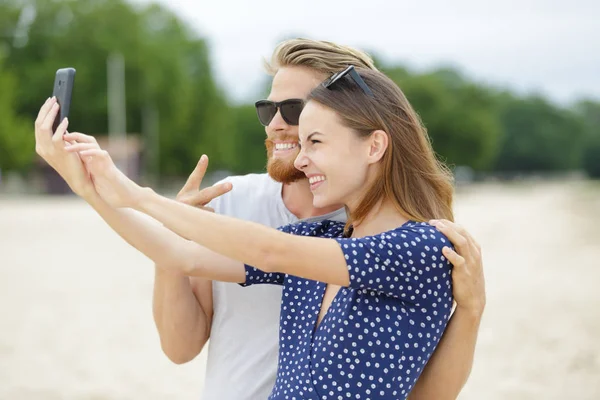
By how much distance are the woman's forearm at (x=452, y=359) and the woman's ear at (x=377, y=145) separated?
1.71 feet

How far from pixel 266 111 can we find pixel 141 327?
23.6ft

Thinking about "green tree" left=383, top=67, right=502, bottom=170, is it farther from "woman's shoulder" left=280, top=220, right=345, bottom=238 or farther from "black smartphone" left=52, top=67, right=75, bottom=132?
"black smartphone" left=52, top=67, right=75, bottom=132

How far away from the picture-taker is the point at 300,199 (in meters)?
2.99

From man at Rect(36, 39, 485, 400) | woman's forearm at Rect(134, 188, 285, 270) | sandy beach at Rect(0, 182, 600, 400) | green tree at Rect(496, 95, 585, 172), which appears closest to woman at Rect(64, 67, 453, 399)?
woman's forearm at Rect(134, 188, 285, 270)

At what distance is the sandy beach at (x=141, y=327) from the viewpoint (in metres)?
7.24

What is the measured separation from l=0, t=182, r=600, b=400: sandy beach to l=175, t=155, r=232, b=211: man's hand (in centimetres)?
467

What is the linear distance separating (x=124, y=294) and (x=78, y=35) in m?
39.8

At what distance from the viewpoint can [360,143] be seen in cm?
221

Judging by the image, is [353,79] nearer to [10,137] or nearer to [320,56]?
[320,56]

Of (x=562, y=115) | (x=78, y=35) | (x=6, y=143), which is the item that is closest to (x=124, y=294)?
(x=6, y=143)

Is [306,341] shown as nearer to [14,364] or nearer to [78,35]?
[14,364]

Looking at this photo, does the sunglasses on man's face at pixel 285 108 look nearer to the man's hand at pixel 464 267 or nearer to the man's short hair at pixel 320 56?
the man's short hair at pixel 320 56

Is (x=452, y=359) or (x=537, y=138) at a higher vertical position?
(x=452, y=359)

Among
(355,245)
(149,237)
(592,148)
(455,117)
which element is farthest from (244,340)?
(592,148)
